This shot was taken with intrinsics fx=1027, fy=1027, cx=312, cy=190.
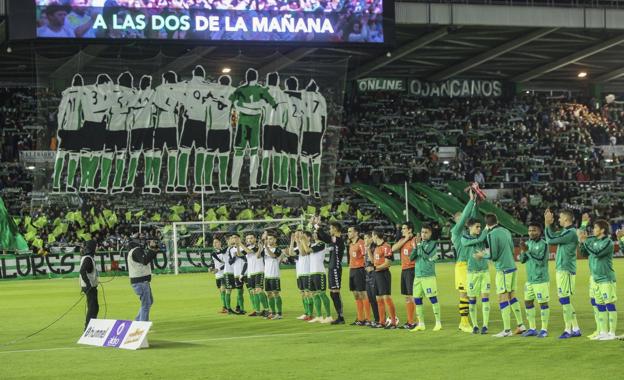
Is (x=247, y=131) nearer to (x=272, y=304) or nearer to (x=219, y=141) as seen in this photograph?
(x=219, y=141)

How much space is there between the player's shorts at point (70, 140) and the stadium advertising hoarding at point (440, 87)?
23450 mm

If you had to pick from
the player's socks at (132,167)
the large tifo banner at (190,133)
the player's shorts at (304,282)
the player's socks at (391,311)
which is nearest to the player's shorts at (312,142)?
the large tifo banner at (190,133)

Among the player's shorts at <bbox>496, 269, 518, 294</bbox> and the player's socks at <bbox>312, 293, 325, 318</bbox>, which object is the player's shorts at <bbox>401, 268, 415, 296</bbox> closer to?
the player's shorts at <bbox>496, 269, 518, 294</bbox>

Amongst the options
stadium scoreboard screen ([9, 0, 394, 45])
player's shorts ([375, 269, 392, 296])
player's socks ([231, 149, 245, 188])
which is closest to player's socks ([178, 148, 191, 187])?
player's socks ([231, 149, 245, 188])

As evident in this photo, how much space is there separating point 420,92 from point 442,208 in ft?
40.0

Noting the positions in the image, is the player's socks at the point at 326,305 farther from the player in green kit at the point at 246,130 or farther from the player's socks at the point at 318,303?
the player in green kit at the point at 246,130

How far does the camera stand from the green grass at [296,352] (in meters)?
14.1

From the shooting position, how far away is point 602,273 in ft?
54.7

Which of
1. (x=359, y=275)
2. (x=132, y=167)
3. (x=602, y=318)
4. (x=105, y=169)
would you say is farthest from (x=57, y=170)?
(x=602, y=318)

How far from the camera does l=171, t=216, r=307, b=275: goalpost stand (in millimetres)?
43812

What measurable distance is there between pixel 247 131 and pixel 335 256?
25.2 meters

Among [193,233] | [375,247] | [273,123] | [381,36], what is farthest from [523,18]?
[375,247]

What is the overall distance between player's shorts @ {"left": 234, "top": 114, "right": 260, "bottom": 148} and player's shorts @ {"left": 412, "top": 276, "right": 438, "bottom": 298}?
27.5 m

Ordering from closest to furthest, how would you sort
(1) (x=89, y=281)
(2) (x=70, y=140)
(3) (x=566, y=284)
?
(3) (x=566, y=284)
(1) (x=89, y=281)
(2) (x=70, y=140)
